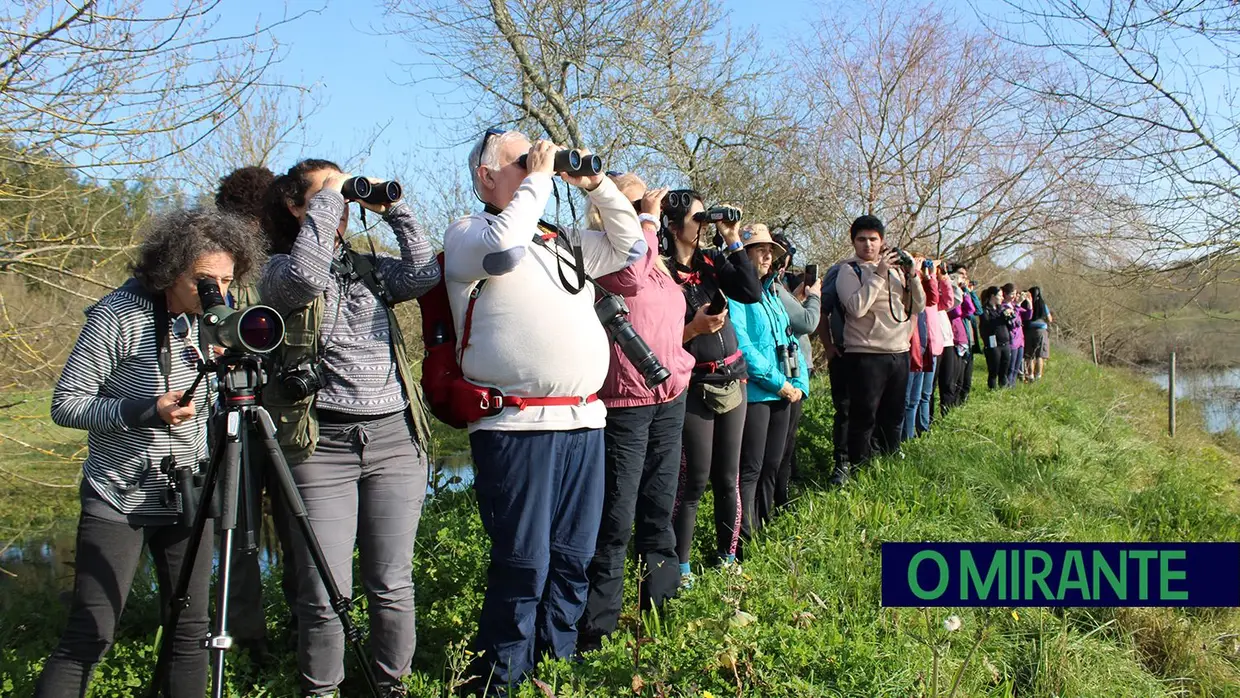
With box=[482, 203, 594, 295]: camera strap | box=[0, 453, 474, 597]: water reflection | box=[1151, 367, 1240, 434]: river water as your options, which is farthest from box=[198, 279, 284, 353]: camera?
box=[1151, 367, 1240, 434]: river water

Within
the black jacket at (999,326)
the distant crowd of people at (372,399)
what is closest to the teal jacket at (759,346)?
the distant crowd of people at (372,399)

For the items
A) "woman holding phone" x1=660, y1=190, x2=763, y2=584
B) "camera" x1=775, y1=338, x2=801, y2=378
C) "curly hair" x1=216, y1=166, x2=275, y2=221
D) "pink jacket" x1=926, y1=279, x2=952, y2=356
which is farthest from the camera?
"pink jacket" x1=926, y1=279, x2=952, y2=356

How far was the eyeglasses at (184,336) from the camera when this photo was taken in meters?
2.77

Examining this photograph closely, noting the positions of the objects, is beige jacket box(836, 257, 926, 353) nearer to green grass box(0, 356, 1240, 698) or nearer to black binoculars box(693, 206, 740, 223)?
green grass box(0, 356, 1240, 698)

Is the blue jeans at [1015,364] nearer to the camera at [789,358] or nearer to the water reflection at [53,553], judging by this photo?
the camera at [789,358]

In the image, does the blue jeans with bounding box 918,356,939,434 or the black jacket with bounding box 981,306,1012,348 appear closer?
the blue jeans with bounding box 918,356,939,434

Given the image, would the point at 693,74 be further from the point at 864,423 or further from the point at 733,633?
the point at 733,633

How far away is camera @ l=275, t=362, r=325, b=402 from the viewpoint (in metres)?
2.57

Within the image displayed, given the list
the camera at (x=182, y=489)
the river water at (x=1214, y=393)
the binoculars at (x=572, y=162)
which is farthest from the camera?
the river water at (x=1214, y=393)

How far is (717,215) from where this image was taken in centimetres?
414

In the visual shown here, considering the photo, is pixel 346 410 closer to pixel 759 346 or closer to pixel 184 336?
pixel 184 336

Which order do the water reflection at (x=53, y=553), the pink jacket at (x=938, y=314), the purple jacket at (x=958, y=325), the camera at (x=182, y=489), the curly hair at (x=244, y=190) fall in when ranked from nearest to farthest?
the camera at (x=182, y=489)
the curly hair at (x=244, y=190)
the water reflection at (x=53, y=553)
the pink jacket at (x=938, y=314)
the purple jacket at (x=958, y=325)

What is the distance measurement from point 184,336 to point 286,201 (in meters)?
0.54

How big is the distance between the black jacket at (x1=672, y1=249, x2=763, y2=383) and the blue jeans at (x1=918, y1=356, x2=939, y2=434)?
4.52 metres
